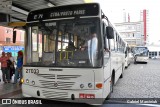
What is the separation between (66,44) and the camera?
609cm

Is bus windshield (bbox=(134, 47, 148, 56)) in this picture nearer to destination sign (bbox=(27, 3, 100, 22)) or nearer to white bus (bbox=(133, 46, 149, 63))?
white bus (bbox=(133, 46, 149, 63))

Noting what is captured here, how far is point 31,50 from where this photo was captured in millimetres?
6492

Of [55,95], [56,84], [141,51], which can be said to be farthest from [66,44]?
[141,51]

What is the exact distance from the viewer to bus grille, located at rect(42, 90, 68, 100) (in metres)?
5.78

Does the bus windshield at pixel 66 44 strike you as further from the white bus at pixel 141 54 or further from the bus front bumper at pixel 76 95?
the white bus at pixel 141 54

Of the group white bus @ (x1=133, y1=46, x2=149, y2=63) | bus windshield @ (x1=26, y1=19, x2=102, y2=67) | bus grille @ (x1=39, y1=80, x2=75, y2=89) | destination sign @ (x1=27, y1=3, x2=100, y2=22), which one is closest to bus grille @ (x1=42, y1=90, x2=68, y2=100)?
bus grille @ (x1=39, y1=80, x2=75, y2=89)

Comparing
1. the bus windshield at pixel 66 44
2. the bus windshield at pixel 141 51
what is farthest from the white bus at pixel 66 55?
the bus windshield at pixel 141 51

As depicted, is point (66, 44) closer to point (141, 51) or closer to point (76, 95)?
point (76, 95)

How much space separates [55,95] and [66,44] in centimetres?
145

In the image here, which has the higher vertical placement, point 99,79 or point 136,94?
point 99,79

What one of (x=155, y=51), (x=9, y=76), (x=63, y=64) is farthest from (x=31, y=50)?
(x=155, y=51)

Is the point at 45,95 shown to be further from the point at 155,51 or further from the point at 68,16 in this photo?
the point at 155,51

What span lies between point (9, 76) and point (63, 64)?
6607 mm

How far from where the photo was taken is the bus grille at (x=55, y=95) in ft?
19.0
